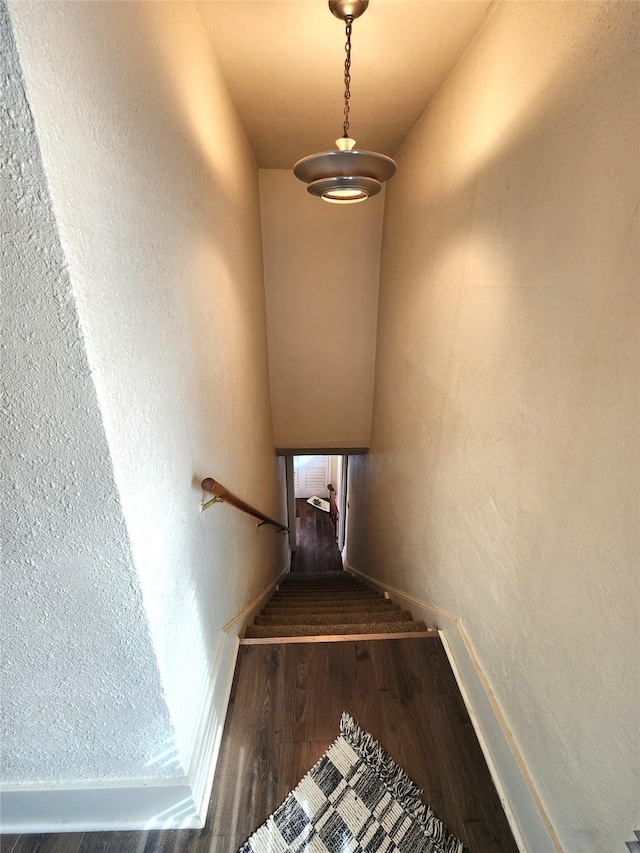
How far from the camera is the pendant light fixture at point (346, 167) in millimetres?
1179

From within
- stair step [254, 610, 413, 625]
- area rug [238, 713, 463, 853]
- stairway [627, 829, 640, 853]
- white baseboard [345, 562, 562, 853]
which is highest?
stairway [627, 829, 640, 853]

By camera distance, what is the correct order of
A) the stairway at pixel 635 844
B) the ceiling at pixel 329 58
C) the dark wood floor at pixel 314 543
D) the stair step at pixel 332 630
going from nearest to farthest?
1. the stairway at pixel 635 844
2. the ceiling at pixel 329 58
3. the stair step at pixel 332 630
4. the dark wood floor at pixel 314 543

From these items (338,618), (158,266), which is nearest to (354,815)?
(338,618)

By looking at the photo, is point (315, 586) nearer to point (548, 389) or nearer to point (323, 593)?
point (323, 593)

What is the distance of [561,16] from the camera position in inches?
37.0

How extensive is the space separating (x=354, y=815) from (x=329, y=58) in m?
2.60

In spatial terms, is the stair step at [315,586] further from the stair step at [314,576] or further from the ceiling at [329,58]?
the ceiling at [329,58]

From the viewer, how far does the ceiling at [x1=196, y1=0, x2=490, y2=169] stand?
1346mm

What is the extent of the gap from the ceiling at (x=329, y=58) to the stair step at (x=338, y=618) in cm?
259

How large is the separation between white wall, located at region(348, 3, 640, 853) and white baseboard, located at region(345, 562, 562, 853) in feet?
0.13

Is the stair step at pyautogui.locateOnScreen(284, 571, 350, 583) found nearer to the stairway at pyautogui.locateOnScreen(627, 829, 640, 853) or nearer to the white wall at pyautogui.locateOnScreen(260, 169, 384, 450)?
the white wall at pyautogui.locateOnScreen(260, 169, 384, 450)

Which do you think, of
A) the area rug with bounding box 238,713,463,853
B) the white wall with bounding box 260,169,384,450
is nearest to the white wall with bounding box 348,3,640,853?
the area rug with bounding box 238,713,463,853

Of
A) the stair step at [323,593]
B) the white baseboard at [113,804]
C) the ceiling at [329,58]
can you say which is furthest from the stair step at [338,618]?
the ceiling at [329,58]

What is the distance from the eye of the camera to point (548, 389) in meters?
1.02
